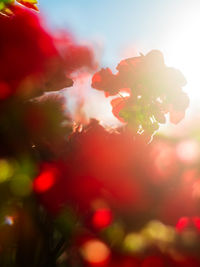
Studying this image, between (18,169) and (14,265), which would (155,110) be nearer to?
(18,169)

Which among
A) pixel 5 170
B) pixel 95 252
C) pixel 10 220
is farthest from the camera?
pixel 10 220

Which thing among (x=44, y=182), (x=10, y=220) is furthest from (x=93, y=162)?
(x=10, y=220)

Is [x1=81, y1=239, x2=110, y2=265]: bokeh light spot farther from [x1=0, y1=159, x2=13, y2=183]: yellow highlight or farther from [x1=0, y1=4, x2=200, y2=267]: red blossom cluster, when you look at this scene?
[x1=0, y1=159, x2=13, y2=183]: yellow highlight

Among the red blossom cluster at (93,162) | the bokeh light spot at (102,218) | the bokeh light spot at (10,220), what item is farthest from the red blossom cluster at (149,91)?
the bokeh light spot at (10,220)

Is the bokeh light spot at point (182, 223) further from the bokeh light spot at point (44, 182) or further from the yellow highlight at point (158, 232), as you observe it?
the bokeh light spot at point (44, 182)

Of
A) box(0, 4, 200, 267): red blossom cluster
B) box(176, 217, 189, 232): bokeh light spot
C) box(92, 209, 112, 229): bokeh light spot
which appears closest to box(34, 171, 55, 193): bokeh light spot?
box(0, 4, 200, 267): red blossom cluster

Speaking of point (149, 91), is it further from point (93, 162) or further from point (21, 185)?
point (21, 185)
